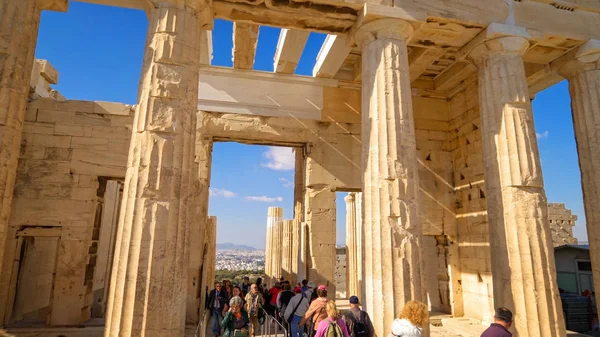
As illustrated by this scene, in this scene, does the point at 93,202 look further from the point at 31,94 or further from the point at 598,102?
the point at 598,102

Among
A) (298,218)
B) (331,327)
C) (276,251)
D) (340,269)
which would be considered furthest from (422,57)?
(340,269)

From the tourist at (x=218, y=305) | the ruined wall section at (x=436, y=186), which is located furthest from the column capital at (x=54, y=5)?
the ruined wall section at (x=436, y=186)

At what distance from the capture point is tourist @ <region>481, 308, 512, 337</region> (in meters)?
3.92

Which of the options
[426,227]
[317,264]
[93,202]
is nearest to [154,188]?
[93,202]

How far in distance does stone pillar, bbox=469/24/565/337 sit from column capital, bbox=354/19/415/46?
80.4 inches

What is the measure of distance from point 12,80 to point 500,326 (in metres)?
8.07

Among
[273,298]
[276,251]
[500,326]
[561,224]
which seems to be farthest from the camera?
[561,224]

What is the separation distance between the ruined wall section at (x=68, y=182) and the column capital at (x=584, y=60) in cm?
1173

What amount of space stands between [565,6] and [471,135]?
4.06 meters

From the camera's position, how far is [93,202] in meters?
10.1

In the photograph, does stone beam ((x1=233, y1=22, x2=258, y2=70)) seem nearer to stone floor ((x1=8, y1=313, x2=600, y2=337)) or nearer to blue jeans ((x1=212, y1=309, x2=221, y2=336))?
blue jeans ((x1=212, y1=309, x2=221, y2=336))

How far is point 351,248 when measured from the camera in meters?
18.4

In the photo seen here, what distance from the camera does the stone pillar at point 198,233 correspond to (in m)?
9.91

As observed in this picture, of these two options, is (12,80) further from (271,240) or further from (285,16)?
(271,240)
